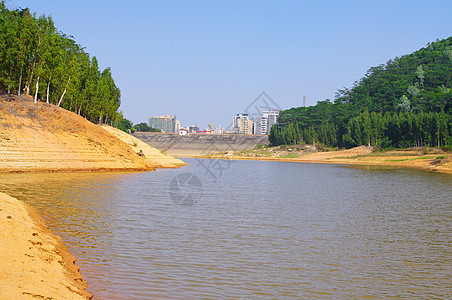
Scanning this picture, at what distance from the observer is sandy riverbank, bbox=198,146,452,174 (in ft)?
236

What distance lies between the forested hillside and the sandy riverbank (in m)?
5.52

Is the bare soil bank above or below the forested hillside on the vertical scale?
below

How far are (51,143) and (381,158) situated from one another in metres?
72.0

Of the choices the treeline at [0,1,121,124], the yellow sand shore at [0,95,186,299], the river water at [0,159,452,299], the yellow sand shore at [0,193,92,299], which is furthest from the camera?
the treeline at [0,1,121,124]

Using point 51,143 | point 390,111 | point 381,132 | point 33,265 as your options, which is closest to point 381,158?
point 381,132

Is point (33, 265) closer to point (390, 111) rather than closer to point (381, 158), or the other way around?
point (381, 158)

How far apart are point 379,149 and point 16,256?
104450mm

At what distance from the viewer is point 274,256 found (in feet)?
43.0

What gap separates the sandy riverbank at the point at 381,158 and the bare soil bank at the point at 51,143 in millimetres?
48953

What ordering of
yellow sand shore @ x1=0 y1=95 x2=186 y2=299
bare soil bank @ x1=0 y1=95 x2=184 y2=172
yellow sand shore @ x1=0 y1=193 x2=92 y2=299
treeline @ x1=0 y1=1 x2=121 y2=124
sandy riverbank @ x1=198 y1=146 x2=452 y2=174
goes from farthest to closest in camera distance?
sandy riverbank @ x1=198 y1=146 x2=452 y2=174, treeline @ x1=0 y1=1 x2=121 y2=124, bare soil bank @ x1=0 y1=95 x2=184 y2=172, yellow sand shore @ x1=0 y1=95 x2=186 y2=299, yellow sand shore @ x1=0 y1=193 x2=92 y2=299

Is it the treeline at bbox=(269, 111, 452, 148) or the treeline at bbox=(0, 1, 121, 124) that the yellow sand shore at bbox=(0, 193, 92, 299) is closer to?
the treeline at bbox=(0, 1, 121, 124)

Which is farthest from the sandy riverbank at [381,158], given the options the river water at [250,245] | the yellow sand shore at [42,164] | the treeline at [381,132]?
the river water at [250,245]

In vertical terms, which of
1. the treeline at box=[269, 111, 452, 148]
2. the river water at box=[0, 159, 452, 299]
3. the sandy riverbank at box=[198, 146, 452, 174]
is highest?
the treeline at box=[269, 111, 452, 148]

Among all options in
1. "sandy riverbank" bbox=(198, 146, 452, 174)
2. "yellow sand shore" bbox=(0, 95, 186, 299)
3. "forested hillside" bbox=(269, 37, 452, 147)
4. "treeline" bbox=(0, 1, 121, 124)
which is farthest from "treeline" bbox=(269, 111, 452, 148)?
"treeline" bbox=(0, 1, 121, 124)
